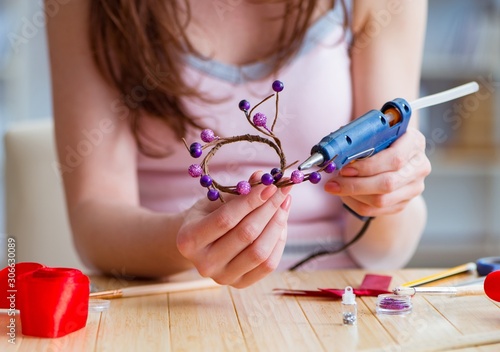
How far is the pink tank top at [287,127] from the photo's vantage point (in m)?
1.17

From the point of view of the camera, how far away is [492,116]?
316cm

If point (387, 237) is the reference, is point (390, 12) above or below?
above

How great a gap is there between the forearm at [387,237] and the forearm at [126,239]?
31cm

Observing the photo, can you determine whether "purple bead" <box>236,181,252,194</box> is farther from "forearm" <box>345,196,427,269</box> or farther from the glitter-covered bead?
"forearm" <box>345,196,427,269</box>

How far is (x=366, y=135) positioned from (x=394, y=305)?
181 millimetres

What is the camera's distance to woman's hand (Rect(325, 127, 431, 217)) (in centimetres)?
86

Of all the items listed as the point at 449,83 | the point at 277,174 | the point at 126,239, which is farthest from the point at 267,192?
the point at 449,83

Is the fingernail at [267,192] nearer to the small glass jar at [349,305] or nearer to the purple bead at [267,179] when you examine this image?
the purple bead at [267,179]

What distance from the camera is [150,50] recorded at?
115 centimetres

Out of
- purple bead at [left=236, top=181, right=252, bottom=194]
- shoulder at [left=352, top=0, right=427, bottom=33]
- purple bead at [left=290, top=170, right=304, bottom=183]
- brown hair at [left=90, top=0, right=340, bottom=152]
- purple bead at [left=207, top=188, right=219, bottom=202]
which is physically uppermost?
shoulder at [left=352, top=0, right=427, bottom=33]

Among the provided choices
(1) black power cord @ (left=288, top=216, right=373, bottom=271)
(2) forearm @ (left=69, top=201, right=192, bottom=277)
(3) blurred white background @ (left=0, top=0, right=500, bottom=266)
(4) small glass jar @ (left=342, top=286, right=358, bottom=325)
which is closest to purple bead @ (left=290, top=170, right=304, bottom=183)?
(4) small glass jar @ (left=342, top=286, right=358, bottom=325)

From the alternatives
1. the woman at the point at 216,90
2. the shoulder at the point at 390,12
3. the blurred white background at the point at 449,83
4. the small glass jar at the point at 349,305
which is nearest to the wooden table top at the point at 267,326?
the small glass jar at the point at 349,305

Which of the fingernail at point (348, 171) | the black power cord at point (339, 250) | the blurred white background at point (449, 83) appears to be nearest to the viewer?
the fingernail at point (348, 171)

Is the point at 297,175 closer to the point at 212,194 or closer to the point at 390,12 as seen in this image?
the point at 212,194
